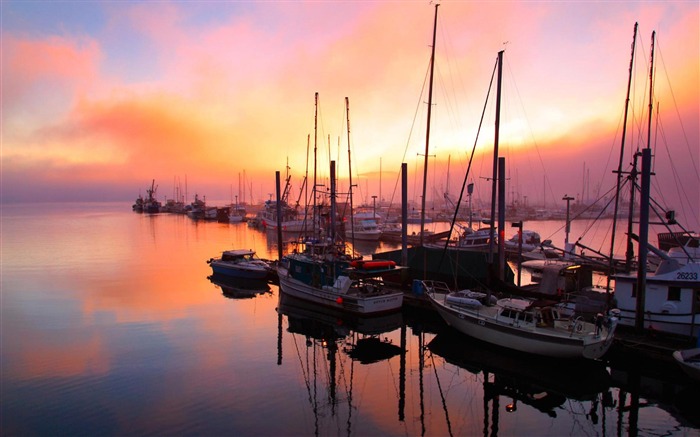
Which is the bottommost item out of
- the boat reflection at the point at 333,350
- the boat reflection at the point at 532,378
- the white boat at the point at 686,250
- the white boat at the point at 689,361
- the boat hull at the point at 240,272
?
the boat reflection at the point at 333,350

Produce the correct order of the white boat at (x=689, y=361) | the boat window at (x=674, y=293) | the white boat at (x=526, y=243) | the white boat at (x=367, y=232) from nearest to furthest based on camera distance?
the white boat at (x=689, y=361) → the boat window at (x=674, y=293) → the white boat at (x=526, y=243) → the white boat at (x=367, y=232)

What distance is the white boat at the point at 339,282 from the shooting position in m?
27.0

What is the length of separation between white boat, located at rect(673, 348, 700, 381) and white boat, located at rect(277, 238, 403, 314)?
46.5 feet

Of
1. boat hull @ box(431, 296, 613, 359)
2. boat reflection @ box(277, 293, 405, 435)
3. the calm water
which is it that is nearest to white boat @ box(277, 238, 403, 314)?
boat reflection @ box(277, 293, 405, 435)

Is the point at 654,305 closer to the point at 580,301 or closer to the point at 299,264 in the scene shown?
the point at 580,301

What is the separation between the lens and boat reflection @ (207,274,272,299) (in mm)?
35938

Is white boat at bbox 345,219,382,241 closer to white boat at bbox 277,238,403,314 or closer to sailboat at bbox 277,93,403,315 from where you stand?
sailboat at bbox 277,93,403,315

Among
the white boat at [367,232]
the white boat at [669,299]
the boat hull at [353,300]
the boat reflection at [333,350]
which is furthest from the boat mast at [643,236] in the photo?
the white boat at [367,232]

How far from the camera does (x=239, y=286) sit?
3891 cm

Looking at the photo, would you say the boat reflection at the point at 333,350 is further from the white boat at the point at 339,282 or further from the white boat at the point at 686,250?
the white boat at the point at 686,250

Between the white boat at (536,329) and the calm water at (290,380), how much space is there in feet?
2.32

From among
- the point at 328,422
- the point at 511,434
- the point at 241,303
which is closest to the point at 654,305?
the point at 511,434

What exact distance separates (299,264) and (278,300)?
4041 mm

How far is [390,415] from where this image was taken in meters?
15.7
